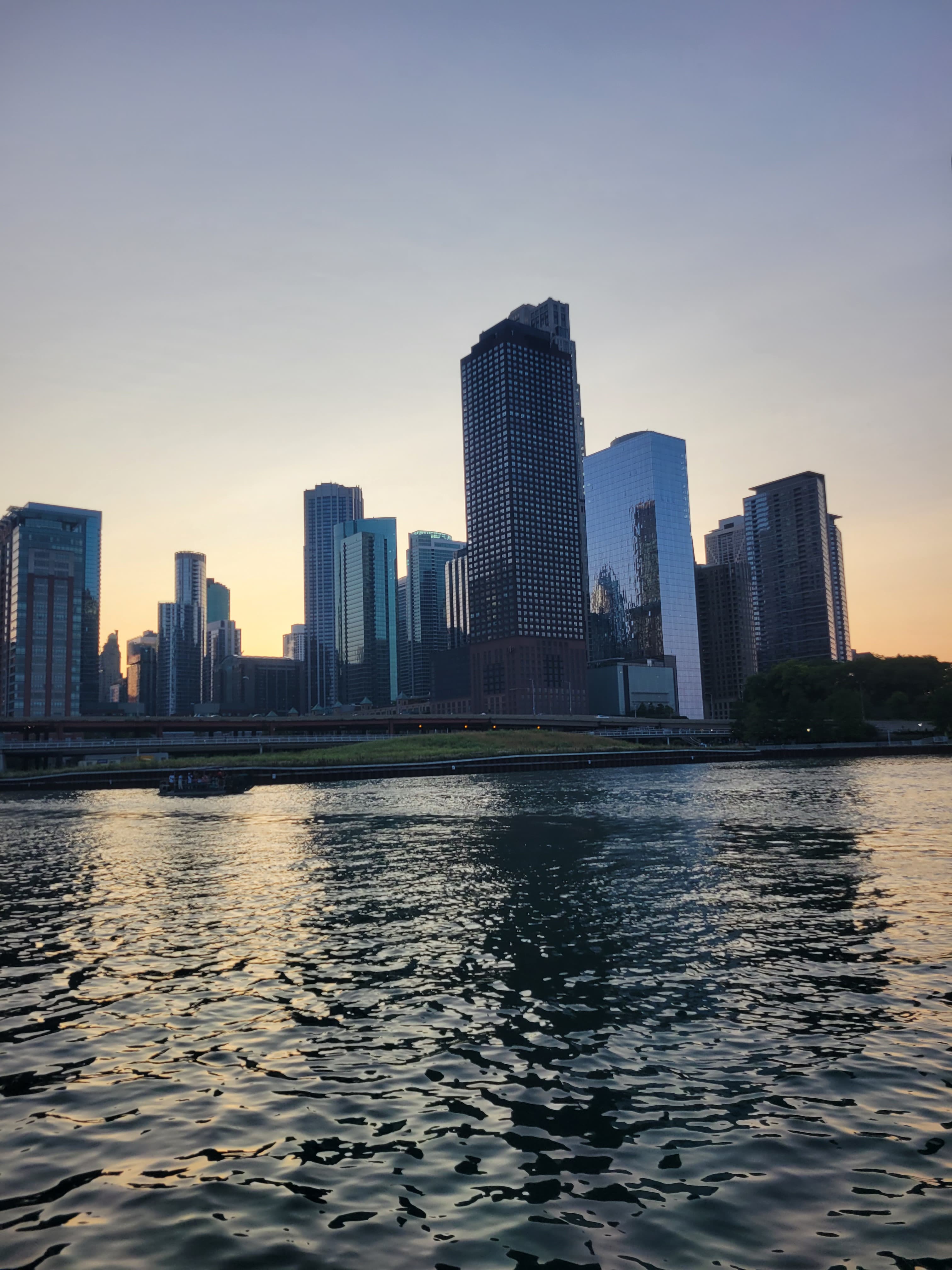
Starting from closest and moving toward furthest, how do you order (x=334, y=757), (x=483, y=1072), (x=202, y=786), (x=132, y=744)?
(x=483, y=1072)
(x=202, y=786)
(x=132, y=744)
(x=334, y=757)

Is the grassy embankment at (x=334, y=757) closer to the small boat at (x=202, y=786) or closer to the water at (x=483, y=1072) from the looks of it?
the small boat at (x=202, y=786)

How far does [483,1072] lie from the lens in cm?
1720

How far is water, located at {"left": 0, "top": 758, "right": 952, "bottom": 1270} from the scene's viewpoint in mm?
11492

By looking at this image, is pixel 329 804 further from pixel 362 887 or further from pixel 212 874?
pixel 362 887

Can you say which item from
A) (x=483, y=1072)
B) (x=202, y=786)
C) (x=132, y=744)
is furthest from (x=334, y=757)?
(x=483, y=1072)

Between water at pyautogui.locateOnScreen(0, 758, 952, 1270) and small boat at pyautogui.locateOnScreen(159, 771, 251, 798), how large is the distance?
3161 inches

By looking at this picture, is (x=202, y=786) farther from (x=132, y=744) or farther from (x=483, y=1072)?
(x=483, y=1072)

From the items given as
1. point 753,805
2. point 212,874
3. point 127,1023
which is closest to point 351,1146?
point 127,1023

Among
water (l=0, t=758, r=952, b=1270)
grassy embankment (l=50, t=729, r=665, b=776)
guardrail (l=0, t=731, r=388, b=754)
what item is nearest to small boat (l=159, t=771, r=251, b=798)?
grassy embankment (l=50, t=729, r=665, b=776)

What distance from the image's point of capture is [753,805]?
82562mm

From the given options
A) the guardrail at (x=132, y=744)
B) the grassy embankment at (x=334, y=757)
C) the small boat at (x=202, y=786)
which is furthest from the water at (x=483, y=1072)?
the guardrail at (x=132, y=744)

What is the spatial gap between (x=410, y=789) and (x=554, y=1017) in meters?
104

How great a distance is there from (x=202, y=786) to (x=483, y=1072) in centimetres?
11301

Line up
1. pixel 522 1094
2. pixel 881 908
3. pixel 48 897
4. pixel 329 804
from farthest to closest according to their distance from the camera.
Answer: pixel 329 804 → pixel 48 897 → pixel 881 908 → pixel 522 1094
